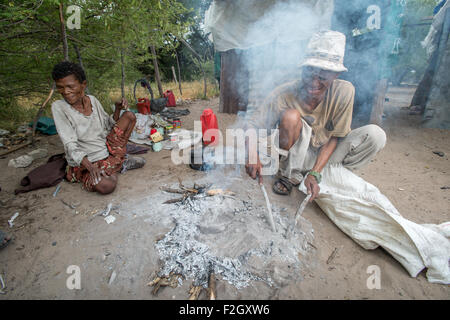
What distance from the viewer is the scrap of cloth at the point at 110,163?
2.45 m

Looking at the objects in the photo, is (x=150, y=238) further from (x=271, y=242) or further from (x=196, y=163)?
(x=196, y=163)

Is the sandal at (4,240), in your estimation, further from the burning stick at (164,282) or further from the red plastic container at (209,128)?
the red plastic container at (209,128)

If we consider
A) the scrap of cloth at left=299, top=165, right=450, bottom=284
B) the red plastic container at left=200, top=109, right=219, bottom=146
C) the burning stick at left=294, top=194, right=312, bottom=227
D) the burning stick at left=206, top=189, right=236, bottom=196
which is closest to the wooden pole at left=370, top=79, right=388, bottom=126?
the scrap of cloth at left=299, top=165, right=450, bottom=284

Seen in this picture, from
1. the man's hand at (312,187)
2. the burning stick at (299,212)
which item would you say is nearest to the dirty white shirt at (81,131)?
the burning stick at (299,212)

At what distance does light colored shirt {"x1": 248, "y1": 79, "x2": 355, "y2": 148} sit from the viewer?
Result: 2047mm

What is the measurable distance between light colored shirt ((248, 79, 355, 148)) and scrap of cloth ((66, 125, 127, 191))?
173 centimetres

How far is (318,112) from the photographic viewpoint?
7.07 feet

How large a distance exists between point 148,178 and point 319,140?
205 centimetres

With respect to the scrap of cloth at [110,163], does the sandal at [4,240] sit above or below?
below

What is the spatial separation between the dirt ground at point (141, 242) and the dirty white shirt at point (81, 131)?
0.42 m

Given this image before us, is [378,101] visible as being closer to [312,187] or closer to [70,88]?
[312,187]
